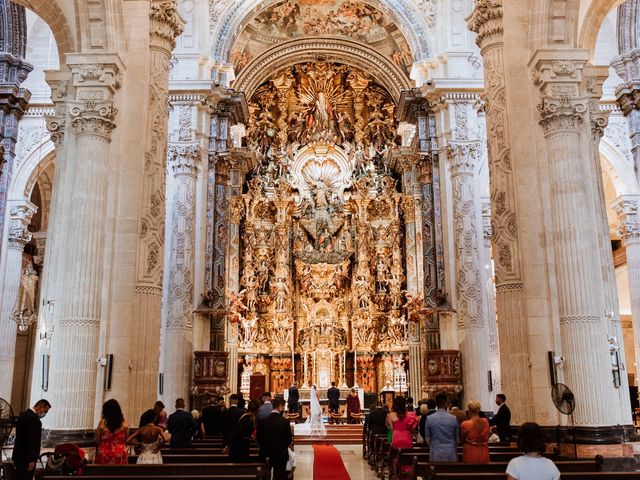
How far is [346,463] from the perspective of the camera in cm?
1438

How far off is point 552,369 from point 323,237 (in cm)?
1949

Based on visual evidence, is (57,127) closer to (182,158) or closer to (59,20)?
(59,20)

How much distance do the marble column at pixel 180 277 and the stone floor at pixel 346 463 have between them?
3.69 metres

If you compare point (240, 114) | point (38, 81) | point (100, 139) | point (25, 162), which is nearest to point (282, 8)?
point (240, 114)

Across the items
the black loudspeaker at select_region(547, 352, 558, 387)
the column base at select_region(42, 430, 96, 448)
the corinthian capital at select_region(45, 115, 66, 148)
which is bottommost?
the column base at select_region(42, 430, 96, 448)

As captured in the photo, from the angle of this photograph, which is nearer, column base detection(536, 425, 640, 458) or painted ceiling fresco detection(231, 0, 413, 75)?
column base detection(536, 425, 640, 458)

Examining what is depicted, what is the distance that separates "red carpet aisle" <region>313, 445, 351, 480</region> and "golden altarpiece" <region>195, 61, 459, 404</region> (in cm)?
873

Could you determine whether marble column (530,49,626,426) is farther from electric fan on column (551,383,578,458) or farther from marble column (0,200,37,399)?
marble column (0,200,37,399)

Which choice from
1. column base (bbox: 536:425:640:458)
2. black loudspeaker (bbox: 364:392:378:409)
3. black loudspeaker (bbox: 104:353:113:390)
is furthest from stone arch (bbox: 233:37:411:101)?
column base (bbox: 536:425:640:458)

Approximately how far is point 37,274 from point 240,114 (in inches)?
360

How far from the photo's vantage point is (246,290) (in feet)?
90.8

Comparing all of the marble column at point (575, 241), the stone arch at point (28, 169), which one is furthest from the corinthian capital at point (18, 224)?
the marble column at point (575, 241)

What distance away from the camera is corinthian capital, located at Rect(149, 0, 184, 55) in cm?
1234

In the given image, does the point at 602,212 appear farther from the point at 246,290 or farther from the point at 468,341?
the point at 246,290
